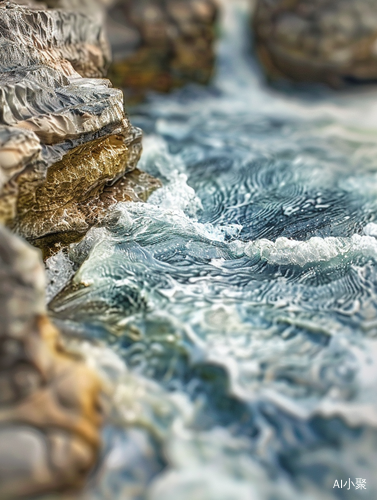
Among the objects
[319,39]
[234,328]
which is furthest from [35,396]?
[319,39]

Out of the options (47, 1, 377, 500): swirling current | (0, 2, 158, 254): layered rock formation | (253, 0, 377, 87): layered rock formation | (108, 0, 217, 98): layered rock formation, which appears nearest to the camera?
(47, 1, 377, 500): swirling current

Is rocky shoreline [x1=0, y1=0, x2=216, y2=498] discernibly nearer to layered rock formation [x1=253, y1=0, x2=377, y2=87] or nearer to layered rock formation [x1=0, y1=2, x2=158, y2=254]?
layered rock formation [x1=0, y1=2, x2=158, y2=254]

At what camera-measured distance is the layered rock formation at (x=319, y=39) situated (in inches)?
239

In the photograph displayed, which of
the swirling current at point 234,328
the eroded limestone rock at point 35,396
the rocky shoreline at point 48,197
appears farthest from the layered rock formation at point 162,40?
the eroded limestone rock at point 35,396

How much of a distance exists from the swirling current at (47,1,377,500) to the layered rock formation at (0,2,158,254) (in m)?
0.22

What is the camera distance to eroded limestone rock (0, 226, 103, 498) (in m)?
1.71

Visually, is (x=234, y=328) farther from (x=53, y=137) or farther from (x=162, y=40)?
(x=162, y=40)

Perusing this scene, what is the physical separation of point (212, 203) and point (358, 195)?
1.21 meters

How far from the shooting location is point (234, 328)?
2447 millimetres

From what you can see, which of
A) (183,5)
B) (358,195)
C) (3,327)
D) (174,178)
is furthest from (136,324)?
(183,5)

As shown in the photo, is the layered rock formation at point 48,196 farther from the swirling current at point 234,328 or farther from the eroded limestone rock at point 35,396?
the swirling current at point 234,328

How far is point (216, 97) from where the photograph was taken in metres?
6.31

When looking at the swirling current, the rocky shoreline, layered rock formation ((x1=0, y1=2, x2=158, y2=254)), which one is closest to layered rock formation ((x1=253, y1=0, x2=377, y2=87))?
the swirling current

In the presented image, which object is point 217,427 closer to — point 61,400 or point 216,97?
point 61,400
